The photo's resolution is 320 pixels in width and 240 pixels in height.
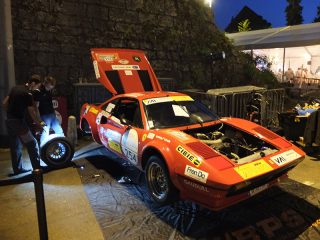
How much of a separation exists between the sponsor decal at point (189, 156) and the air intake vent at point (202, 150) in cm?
9

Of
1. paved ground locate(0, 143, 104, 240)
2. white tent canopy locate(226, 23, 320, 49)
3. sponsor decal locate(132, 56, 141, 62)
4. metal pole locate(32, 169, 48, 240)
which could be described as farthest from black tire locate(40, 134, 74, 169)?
white tent canopy locate(226, 23, 320, 49)

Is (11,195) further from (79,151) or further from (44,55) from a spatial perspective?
(44,55)

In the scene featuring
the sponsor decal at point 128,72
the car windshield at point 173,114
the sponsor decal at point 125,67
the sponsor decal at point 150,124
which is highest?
the sponsor decal at point 125,67

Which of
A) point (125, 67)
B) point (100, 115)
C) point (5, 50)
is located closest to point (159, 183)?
point (100, 115)

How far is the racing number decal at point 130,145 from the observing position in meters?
4.74

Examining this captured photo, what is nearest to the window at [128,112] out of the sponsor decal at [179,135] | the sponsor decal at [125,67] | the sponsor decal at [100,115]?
the sponsor decal at [100,115]

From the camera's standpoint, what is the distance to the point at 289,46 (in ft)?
48.2

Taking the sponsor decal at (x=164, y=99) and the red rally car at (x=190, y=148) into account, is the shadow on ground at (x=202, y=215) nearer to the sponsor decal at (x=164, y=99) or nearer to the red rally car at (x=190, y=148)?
the red rally car at (x=190, y=148)

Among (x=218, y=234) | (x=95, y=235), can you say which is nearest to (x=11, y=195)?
(x=95, y=235)

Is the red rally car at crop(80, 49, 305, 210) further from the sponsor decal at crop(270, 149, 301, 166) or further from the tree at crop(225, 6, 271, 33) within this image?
the tree at crop(225, 6, 271, 33)

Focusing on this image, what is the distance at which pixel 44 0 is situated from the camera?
8.55 meters

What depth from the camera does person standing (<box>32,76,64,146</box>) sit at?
6.13m

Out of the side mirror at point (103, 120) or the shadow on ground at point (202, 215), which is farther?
the side mirror at point (103, 120)

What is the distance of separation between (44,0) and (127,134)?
564 cm
